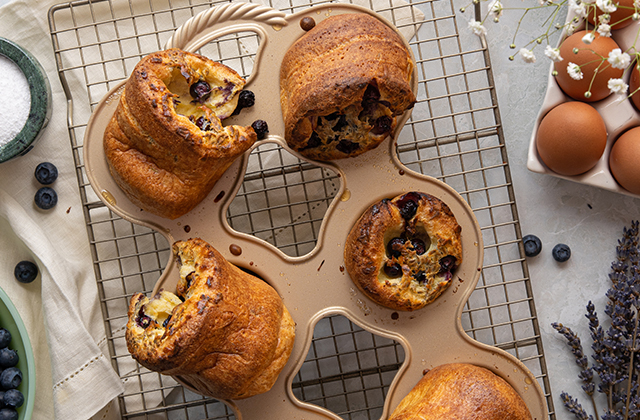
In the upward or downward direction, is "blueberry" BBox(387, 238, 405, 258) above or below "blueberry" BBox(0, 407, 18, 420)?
above

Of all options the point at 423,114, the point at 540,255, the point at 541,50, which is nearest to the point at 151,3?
the point at 423,114

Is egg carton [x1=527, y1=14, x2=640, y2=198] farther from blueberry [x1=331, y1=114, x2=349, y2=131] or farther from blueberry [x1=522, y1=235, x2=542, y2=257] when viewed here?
blueberry [x1=331, y1=114, x2=349, y2=131]

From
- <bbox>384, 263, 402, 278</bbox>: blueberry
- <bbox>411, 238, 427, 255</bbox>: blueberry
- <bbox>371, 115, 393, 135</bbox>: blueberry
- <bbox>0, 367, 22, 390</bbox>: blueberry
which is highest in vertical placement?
<bbox>371, 115, 393, 135</bbox>: blueberry

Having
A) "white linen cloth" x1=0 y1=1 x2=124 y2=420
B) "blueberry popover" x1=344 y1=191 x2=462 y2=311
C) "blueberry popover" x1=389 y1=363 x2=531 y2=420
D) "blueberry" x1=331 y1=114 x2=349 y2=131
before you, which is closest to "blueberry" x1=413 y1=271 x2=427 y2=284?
"blueberry popover" x1=344 y1=191 x2=462 y2=311

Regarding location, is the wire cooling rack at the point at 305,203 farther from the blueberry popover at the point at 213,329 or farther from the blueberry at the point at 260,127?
the blueberry popover at the point at 213,329

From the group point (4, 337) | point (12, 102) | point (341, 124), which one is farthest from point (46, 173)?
point (341, 124)

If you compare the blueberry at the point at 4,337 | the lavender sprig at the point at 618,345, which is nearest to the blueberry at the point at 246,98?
the blueberry at the point at 4,337
